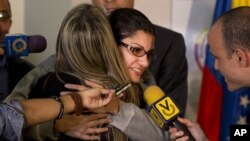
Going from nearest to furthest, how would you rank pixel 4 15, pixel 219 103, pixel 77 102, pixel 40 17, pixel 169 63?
1. pixel 77 102
2. pixel 4 15
3. pixel 169 63
4. pixel 40 17
5. pixel 219 103

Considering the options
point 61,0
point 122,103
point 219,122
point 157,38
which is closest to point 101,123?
point 122,103

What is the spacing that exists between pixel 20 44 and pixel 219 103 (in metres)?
1.88

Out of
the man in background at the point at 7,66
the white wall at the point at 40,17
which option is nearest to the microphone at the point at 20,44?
the man in background at the point at 7,66

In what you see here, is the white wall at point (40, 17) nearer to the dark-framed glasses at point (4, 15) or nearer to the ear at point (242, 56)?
the dark-framed glasses at point (4, 15)

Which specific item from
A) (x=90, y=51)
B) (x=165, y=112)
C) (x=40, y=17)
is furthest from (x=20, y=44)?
(x=40, y=17)

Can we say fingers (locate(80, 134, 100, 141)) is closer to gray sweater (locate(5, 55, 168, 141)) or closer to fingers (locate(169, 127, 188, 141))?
gray sweater (locate(5, 55, 168, 141))

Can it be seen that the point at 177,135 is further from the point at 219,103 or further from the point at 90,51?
the point at 219,103

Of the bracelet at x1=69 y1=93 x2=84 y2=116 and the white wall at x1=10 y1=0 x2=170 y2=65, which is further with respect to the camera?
the white wall at x1=10 y1=0 x2=170 y2=65

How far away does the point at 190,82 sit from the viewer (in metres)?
3.28

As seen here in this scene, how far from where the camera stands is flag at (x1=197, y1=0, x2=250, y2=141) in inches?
113

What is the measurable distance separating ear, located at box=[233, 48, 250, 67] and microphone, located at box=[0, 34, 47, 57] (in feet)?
2.16

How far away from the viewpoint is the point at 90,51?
138 centimetres

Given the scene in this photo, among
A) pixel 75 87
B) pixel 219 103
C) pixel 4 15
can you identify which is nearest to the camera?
pixel 75 87

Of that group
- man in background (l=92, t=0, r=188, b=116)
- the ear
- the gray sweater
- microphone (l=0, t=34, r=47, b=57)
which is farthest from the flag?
microphone (l=0, t=34, r=47, b=57)
